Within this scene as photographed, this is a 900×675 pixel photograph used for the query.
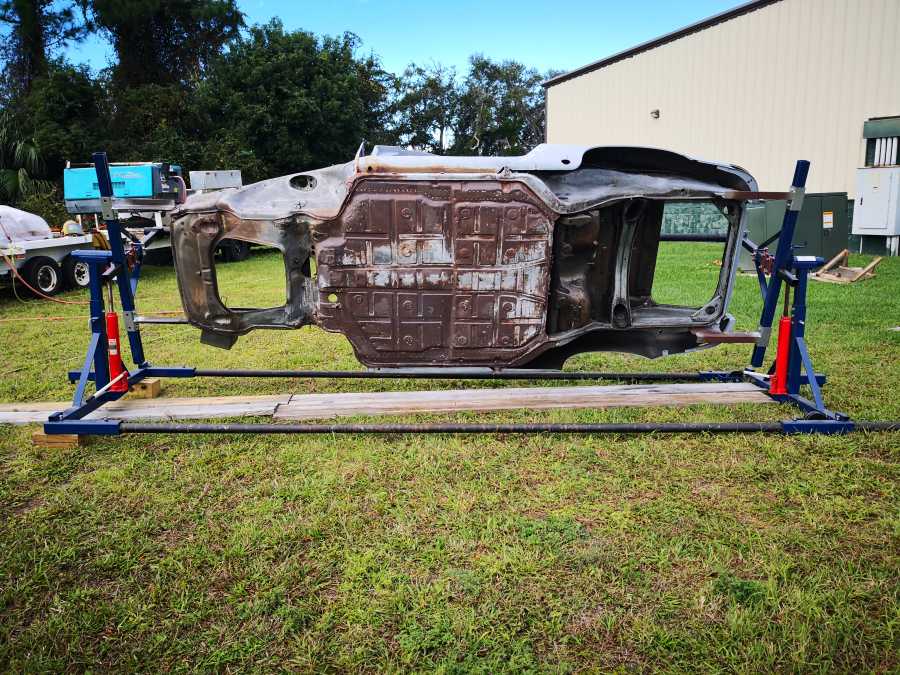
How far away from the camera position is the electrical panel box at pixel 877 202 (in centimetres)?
1205

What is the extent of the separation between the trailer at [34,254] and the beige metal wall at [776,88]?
14836 millimetres

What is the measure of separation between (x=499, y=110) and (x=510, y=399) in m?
39.4

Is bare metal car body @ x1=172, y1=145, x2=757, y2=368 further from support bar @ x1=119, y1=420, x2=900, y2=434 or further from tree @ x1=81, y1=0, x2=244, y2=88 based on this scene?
tree @ x1=81, y1=0, x2=244, y2=88

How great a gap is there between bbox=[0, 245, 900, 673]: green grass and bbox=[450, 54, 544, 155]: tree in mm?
34779

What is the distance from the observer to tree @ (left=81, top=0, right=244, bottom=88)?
18984 millimetres

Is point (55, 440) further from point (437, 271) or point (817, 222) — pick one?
point (817, 222)

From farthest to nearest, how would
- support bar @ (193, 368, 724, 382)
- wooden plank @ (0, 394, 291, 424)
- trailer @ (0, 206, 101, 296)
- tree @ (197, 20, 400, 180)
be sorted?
1. tree @ (197, 20, 400, 180)
2. trailer @ (0, 206, 101, 296)
3. support bar @ (193, 368, 724, 382)
4. wooden plank @ (0, 394, 291, 424)

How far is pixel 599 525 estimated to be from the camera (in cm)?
279

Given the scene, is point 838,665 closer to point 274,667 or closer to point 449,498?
point 449,498

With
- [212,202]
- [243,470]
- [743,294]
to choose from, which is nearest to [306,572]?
[243,470]

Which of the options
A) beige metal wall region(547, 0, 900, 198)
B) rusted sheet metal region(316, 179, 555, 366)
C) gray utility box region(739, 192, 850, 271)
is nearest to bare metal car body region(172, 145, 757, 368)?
rusted sheet metal region(316, 179, 555, 366)

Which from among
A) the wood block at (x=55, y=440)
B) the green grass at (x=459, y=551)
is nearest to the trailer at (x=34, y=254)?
the wood block at (x=55, y=440)

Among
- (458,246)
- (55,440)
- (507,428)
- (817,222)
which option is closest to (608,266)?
(458,246)

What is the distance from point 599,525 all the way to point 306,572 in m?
1.34
